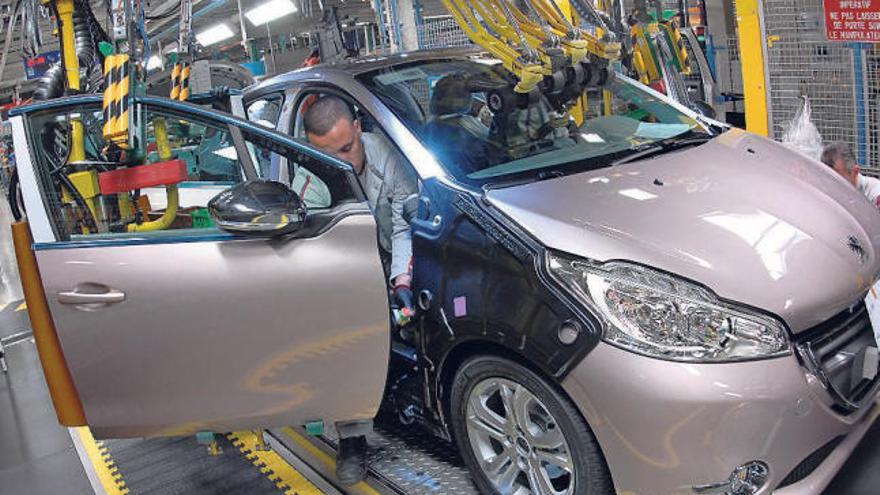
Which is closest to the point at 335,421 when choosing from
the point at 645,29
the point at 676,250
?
the point at 676,250

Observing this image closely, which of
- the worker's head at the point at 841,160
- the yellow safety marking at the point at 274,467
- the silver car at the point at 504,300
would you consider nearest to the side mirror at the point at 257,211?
the silver car at the point at 504,300

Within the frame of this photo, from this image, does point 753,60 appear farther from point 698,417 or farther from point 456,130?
point 698,417

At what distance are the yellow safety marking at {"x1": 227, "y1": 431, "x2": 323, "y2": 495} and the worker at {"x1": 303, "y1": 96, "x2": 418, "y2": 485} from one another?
225 mm

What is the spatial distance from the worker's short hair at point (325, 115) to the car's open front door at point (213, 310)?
1.08 ft

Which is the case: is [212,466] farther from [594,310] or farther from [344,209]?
[594,310]

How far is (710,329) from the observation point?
7.36 feet

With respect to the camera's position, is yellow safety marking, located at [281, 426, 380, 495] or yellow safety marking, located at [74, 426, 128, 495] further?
yellow safety marking, located at [74, 426, 128, 495]

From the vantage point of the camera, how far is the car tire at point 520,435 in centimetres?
239

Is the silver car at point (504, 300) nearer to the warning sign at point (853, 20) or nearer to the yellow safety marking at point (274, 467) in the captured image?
the yellow safety marking at point (274, 467)

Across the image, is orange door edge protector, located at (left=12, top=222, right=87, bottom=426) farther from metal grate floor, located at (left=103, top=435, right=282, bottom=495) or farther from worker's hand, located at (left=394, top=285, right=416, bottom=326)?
worker's hand, located at (left=394, top=285, right=416, bottom=326)

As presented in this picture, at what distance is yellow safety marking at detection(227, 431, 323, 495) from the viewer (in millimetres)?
3367

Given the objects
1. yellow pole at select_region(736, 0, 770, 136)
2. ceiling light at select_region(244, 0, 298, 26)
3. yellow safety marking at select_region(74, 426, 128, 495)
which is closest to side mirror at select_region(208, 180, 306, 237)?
yellow safety marking at select_region(74, 426, 128, 495)

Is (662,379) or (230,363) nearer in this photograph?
(662,379)

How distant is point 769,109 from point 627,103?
2.65 m
